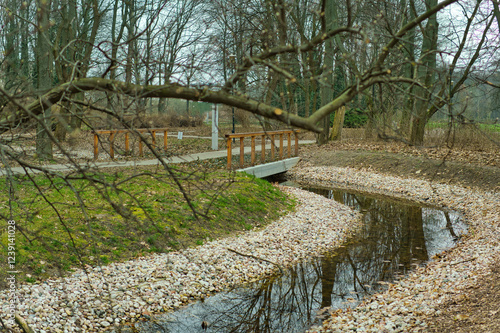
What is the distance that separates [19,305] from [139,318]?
Result: 1.26 meters

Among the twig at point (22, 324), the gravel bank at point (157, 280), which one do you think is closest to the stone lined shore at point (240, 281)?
the gravel bank at point (157, 280)

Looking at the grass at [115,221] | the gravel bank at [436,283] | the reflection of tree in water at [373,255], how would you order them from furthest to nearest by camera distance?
1. the reflection of tree in water at [373,255]
2. the grass at [115,221]
3. the gravel bank at [436,283]

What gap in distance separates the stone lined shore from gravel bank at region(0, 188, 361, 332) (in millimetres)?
11

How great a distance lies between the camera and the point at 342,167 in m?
16.1

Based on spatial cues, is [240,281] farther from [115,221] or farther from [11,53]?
[11,53]

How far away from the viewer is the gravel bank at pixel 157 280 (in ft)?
15.4

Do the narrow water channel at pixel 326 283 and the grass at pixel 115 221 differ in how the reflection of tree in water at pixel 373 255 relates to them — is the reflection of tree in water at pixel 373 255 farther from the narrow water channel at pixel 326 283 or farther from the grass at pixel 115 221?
the grass at pixel 115 221

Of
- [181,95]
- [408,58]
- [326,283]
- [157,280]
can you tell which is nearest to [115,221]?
[157,280]

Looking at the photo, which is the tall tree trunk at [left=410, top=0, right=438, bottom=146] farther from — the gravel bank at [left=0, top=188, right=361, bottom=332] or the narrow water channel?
the gravel bank at [left=0, top=188, right=361, bottom=332]

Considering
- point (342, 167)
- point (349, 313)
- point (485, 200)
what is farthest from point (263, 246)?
point (342, 167)

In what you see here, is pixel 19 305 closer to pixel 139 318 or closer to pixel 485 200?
pixel 139 318

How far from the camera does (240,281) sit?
6.31 metres

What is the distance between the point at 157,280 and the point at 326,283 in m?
2.43

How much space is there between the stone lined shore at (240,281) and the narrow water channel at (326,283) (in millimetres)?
243
